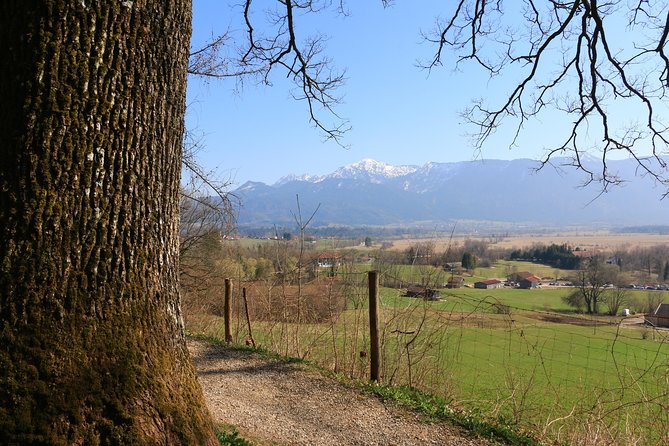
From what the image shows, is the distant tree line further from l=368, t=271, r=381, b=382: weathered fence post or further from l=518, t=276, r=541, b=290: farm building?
l=368, t=271, r=381, b=382: weathered fence post

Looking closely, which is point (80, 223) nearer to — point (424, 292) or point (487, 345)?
point (424, 292)

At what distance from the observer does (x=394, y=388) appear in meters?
5.80

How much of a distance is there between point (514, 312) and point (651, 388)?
1768mm

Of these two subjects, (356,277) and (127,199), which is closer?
(127,199)

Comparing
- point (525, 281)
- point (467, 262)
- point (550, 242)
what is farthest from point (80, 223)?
point (550, 242)

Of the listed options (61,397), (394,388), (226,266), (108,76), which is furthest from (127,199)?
(226,266)

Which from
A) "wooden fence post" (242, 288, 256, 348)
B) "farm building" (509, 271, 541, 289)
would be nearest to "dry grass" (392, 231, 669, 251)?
"farm building" (509, 271, 541, 289)

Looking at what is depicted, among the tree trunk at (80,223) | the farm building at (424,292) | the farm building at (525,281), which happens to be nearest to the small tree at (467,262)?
the farm building at (424,292)

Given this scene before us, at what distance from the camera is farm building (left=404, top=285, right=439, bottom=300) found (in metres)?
6.83

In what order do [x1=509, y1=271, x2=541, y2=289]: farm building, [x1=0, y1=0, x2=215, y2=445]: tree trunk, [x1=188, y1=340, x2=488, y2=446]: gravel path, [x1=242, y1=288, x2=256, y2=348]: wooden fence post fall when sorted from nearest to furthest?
[x1=0, y1=0, x2=215, y2=445]: tree trunk → [x1=188, y1=340, x2=488, y2=446]: gravel path → [x1=242, y1=288, x2=256, y2=348]: wooden fence post → [x1=509, y1=271, x2=541, y2=289]: farm building

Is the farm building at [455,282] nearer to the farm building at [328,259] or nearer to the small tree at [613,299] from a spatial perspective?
the farm building at [328,259]

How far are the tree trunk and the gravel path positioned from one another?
2.34m

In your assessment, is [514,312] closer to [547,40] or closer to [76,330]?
[547,40]

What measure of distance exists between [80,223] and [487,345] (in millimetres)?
6454
